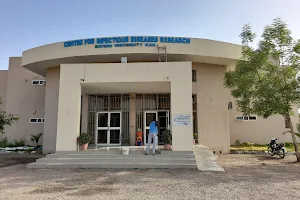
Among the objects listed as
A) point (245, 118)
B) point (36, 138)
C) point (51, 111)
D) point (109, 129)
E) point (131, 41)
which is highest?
point (131, 41)

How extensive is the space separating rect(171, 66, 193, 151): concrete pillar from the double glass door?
4627 millimetres

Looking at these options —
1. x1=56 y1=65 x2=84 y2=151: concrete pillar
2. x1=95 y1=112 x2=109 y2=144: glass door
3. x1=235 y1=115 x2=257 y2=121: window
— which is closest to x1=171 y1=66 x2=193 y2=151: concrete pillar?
x1=56 y1=65 x2=84 y2=151: concrete pillar

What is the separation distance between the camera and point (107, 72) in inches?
432

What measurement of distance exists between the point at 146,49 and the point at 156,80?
2.58 m

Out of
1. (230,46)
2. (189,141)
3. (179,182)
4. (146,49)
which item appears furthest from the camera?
(230,46)

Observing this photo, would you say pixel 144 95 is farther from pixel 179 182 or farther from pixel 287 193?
pixel 287 193

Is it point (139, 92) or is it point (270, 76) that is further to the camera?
point (139, 92)

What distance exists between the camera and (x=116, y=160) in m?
9.59

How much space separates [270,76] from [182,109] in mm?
4606

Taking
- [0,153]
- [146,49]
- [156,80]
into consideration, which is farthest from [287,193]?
[0,153]

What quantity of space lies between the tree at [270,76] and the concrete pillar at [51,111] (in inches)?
415

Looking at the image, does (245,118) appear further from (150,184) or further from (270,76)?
(150,184)

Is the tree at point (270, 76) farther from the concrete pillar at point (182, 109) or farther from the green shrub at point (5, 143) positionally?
the green shrub at point (5, 143)

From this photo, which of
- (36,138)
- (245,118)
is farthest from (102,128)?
(245,118)
